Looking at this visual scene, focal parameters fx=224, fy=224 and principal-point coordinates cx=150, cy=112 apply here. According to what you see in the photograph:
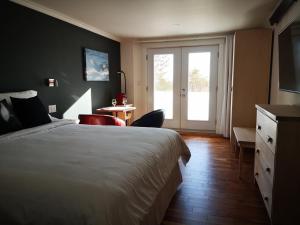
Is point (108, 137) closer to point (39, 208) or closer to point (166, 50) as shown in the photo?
point (39, 208)

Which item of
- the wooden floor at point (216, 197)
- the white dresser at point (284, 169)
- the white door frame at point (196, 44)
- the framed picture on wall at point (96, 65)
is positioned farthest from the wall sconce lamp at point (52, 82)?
the white dresser at point (284, 169)

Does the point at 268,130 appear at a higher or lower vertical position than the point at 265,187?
higher

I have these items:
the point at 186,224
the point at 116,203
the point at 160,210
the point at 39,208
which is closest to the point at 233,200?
the point at 186,224

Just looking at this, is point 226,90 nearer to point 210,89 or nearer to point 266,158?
point 210,89

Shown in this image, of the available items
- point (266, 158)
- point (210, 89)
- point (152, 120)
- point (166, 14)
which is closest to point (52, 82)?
point (152, 120)

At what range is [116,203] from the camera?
1099mm

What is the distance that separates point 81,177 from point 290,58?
2.26 metres

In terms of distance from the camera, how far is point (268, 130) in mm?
2010

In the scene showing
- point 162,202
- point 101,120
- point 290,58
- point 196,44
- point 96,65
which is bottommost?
point 162,202

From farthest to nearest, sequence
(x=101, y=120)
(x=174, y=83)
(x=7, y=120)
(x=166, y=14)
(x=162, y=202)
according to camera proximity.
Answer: (x=174, y=83), (x=101, y=120), (x=166, y=14), (x=7, y=120), (x=162, y=202)

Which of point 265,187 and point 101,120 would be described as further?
point 101,120

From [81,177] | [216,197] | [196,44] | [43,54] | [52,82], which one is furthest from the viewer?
[196,44]

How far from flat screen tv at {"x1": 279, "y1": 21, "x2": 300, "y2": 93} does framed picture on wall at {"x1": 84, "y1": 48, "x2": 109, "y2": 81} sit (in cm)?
310

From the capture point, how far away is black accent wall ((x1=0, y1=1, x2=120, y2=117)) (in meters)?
2.73
